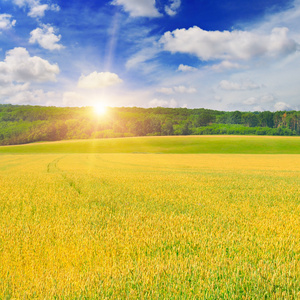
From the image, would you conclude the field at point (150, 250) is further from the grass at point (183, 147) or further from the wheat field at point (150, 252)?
the grass at point (183, 147)

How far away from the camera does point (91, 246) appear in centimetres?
439

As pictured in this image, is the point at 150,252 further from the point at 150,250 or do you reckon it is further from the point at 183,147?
the point at 183,147

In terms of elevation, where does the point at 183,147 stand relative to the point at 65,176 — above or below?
above

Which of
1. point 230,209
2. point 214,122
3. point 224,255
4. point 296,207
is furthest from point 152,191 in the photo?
point 214,122

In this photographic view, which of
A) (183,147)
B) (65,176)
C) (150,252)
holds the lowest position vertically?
(65,176)

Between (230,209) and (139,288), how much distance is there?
16.0 ft

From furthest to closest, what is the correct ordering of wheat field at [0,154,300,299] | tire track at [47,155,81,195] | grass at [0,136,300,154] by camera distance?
grass at [0,136,300,154]
tire track at [47,155,81,195]
wheat field at [0,154,300,299]

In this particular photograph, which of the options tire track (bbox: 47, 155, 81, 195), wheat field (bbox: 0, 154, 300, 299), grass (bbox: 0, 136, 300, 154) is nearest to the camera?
wheat field (bbox: 0, 154, 300, 299)

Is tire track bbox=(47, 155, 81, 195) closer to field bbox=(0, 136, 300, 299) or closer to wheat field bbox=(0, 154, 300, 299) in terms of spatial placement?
field bbox=(0, 136, 300, 299)

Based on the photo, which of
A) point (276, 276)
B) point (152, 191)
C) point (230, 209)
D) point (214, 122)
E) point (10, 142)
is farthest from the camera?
point (214, 122)

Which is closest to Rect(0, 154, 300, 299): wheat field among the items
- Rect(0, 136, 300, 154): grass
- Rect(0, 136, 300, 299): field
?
Rect(0, 136, 300, 299): field

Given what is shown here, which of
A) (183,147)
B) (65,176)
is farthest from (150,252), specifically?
(183,147)

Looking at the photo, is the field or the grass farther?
the grass

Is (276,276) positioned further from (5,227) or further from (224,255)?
A: (5,227)
